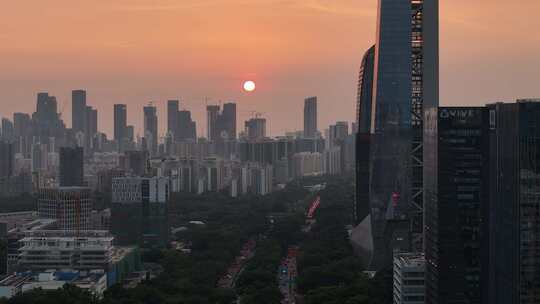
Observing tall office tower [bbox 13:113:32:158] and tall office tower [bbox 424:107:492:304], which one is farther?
tall office tower [bbox 13:113:32:158]

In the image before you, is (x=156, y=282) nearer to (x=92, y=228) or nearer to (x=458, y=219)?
(x=458, y=219)

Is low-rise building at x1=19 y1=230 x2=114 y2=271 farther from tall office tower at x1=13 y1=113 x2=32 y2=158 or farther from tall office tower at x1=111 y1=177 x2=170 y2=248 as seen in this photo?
tall office tower at x1=13 y1=113 x2=32 y2=158

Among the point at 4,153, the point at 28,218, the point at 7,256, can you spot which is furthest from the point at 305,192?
the point at 7,256

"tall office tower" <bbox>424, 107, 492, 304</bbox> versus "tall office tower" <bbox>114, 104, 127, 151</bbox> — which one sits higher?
"tall office tower" <bbox>114, 104, 127, 151</bbox>

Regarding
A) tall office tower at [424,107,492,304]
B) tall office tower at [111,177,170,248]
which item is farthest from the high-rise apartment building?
tall office tower at [424,107,492,304]

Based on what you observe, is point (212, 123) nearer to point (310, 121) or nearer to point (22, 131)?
point (310, 121)

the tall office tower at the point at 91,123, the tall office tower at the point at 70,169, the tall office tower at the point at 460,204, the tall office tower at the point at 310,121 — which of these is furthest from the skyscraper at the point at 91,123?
the tall office tower at the point at 460,204

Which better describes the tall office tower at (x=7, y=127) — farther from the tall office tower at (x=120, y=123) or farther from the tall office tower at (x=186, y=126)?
the tall office tower at (x=186, y=126)
